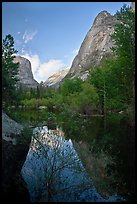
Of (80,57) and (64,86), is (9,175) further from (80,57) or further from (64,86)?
(80,57)

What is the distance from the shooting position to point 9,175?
23.1 feet

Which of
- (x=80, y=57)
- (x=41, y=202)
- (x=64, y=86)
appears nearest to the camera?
(x=41, y=202)

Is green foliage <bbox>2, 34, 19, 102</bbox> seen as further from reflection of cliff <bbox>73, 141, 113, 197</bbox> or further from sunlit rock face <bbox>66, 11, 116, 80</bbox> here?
sunlit rock face <bbox>66, 11, 116, 80</bbox>

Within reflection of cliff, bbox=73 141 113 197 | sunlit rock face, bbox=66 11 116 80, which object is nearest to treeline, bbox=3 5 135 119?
reflection of cliff, bbox=73 141 113 197

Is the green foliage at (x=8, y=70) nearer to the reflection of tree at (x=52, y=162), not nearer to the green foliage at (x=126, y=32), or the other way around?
the reflection of tree at (x=52, y=162)

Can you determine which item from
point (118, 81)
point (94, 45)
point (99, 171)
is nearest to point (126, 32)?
point (118, 81)

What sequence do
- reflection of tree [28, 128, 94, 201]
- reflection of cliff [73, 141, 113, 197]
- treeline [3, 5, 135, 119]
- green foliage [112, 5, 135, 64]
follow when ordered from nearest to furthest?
reflection of tree [28, 128, 94, 201], reflection of cliff [73, 141, 113, 197], green foliage [112, 5, 135, 64], treeline [3, 5, 135, 119]

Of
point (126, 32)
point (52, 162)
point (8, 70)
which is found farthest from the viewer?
point (126, 32)

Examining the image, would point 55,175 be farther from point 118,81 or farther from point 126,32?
point 118,81

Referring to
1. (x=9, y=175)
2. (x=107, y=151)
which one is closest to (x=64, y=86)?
(x=107, y=151)

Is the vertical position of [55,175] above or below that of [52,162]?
below

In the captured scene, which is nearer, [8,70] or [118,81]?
[8,70]

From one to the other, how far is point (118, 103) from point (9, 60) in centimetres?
1100

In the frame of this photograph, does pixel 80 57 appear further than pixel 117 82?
Yes
